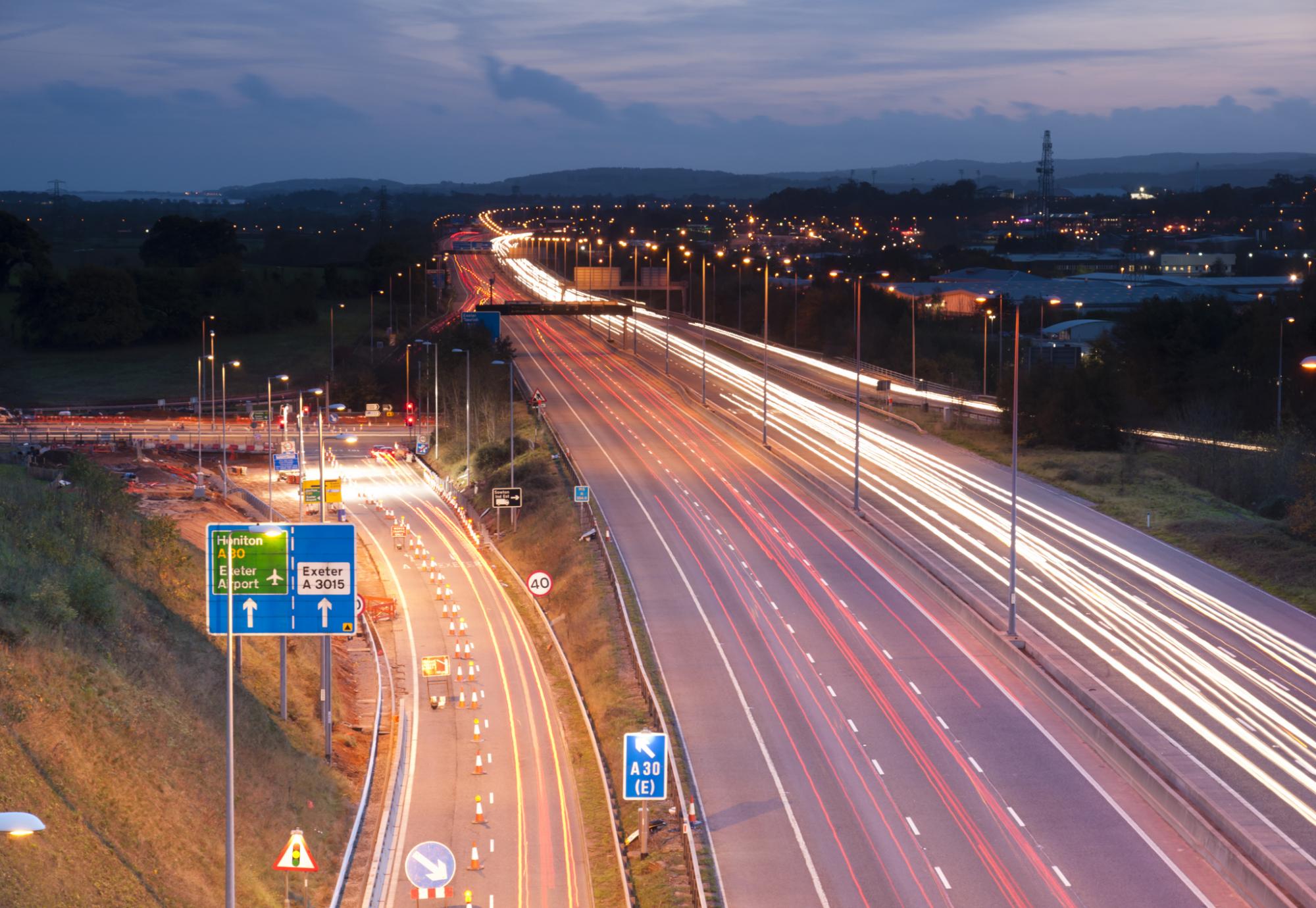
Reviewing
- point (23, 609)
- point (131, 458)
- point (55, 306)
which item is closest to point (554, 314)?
point (55, 306)

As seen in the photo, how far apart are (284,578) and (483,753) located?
354 inches

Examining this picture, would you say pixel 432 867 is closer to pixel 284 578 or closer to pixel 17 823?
pixel 284 578

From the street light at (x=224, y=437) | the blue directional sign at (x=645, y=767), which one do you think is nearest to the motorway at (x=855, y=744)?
the blue directional sign at (x=645, y=767)

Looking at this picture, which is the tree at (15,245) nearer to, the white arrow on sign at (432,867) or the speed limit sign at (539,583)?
the speed limit sign at (539,583)

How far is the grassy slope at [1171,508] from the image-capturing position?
38094mm

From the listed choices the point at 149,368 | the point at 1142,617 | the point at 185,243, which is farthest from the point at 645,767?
the point at 185,243

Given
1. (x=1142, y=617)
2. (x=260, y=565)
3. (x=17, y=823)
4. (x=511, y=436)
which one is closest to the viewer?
(x=17, y=823)

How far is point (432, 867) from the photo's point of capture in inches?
767

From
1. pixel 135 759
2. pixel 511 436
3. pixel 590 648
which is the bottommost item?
pixel 590 648

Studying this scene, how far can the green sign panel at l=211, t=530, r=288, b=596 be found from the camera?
75.3ft

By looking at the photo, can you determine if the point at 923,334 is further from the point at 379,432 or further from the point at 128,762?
the point at 128,762

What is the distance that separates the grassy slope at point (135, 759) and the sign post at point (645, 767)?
216 inches

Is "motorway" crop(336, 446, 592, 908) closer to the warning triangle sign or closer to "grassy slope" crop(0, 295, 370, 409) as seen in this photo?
the warning triangle sign

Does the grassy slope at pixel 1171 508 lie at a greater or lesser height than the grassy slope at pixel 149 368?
lesser
